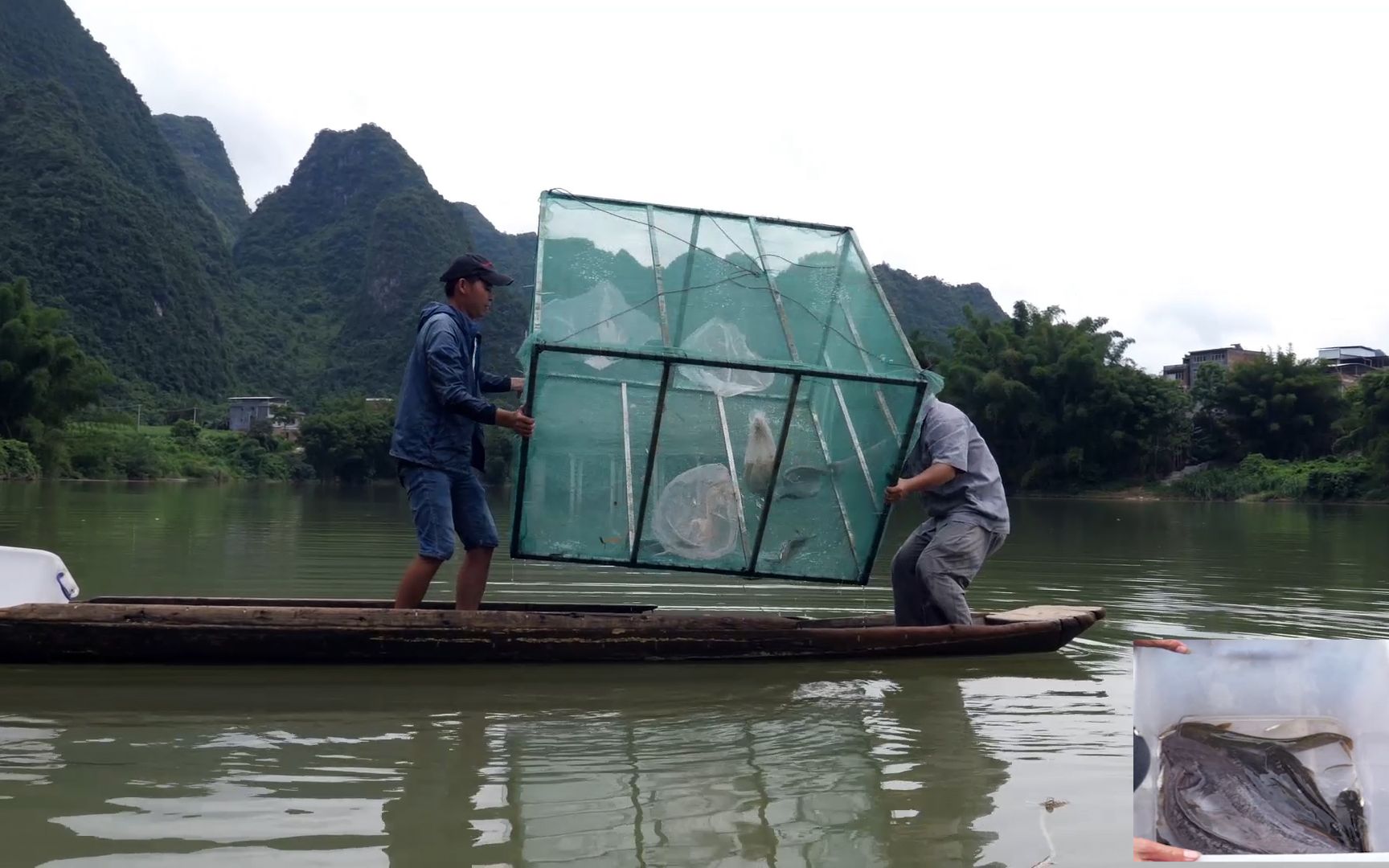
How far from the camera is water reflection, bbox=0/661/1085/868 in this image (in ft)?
8.40

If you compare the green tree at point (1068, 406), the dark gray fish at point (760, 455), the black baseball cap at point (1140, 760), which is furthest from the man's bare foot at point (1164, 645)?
the green tree at point (1068, 406)

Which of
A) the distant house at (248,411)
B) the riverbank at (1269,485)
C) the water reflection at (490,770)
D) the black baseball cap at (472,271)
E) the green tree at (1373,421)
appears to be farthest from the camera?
the distant house at (248,411)

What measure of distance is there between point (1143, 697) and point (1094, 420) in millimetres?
38770

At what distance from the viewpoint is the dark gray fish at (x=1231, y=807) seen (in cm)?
245

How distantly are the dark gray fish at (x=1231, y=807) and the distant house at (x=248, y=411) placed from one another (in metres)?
55.6

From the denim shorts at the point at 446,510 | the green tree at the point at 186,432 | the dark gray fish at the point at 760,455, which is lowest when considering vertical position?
the denim shorts at the point at 446,510

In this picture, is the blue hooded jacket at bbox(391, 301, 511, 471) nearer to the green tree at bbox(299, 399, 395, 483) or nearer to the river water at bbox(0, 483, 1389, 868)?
the river water at bbox(0, 483, 1389, 868)

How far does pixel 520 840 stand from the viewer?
260cm

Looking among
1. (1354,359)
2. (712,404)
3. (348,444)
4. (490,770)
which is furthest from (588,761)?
(1354,359)

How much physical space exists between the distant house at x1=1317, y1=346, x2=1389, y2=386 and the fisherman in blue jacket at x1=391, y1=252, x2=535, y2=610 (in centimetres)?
4561

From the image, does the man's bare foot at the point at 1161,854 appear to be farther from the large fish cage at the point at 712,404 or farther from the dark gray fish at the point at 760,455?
the dark gray fish at the point at 760,455

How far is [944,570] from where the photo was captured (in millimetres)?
5008

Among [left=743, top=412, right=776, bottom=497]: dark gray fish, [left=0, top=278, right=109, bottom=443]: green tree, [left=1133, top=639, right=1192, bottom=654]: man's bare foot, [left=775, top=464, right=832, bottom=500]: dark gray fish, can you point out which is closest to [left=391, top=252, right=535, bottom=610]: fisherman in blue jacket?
[left=743, top=412, right=776, bottom=497]: dark gray fish

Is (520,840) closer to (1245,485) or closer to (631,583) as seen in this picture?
(631,583)
